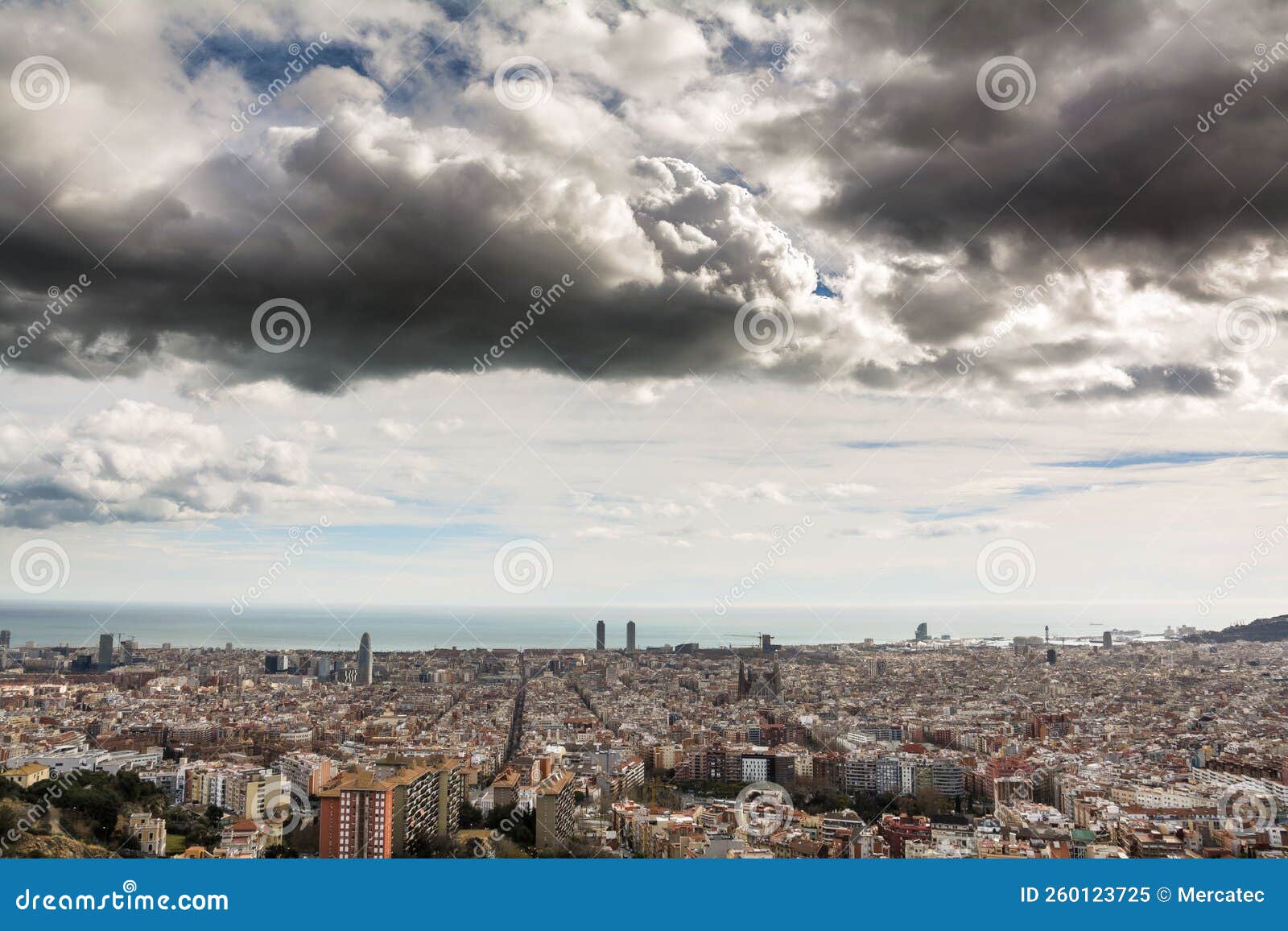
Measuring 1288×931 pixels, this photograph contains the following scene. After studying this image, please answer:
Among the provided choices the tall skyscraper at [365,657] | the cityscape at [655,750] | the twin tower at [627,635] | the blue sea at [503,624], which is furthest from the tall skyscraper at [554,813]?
the tall skyscraper at [365,657]

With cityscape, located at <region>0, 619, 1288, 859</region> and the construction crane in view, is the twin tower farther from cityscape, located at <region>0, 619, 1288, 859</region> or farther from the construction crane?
the construction crane

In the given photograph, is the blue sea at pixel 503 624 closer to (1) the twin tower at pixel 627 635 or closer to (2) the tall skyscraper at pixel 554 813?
(1) the twin tower at pixel 627 635

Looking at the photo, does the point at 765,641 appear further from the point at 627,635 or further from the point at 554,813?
the point at 554,813

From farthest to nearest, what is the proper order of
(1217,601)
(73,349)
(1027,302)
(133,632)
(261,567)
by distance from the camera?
(133,632)
(1217,601)
(261,567)
(1027,302)
(73,349)

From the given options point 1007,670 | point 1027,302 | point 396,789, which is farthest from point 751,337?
point 1007,670

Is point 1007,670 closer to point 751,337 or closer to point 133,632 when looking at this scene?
point 751,337
